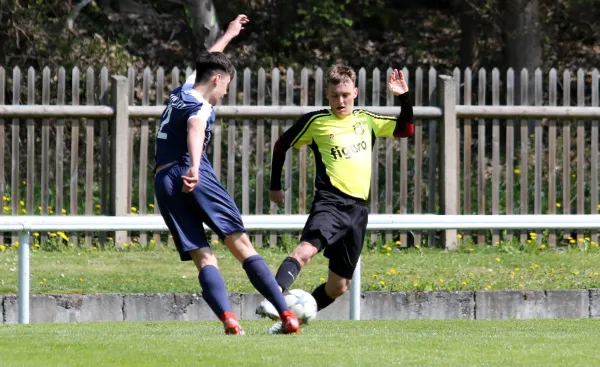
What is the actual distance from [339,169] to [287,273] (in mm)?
829

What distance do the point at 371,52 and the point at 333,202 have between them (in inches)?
447

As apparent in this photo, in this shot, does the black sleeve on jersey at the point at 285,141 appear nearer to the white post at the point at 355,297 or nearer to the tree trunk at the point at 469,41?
the white post at the point at 355,297

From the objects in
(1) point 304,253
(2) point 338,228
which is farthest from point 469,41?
(1) point 304,253

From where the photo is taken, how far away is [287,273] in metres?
7.29

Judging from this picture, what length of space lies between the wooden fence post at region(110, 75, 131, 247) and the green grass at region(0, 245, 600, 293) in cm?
44

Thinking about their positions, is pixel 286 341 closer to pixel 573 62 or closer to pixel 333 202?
pixel 333 202

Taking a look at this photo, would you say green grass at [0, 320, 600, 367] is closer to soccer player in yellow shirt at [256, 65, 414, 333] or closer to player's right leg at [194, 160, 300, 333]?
player's right leg at [194, 160, 300, 333]

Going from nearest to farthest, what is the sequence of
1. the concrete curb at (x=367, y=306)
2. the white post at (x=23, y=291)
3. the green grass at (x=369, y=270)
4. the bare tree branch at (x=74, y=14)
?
the white post at (x=23, y=291) → the concrete curb at (x=367, y=306) → the green grass at (x=369, y=270) → the bare tree branch at (x=74, y=14)

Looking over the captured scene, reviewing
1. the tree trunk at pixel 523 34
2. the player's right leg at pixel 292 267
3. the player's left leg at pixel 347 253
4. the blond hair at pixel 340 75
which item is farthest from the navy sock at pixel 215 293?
the tree trunk at pixel 523 34

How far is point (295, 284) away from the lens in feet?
31.7

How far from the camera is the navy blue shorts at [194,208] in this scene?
21.8ft

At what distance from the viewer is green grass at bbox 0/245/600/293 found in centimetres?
963

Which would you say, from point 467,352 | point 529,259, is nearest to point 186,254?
point 467,352

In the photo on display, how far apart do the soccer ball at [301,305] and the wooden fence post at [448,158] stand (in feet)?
15.8
